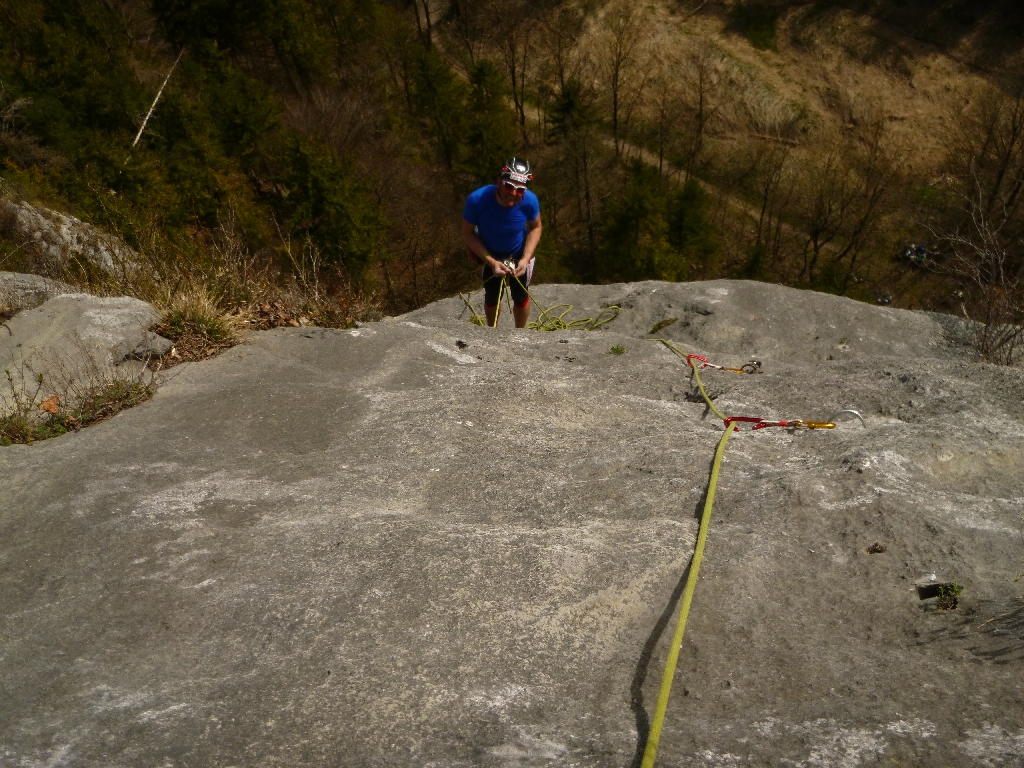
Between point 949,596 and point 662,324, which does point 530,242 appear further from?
point 949,596

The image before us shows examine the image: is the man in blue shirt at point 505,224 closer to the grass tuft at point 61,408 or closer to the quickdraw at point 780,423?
the quickdraw at point 780,423

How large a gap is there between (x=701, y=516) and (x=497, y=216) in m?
3.48

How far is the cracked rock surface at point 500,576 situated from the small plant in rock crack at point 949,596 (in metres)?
0.03

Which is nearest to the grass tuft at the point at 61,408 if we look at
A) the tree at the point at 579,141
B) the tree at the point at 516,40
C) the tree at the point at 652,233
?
the tree at the point at 652,233

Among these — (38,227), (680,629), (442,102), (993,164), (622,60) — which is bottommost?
(993,164)

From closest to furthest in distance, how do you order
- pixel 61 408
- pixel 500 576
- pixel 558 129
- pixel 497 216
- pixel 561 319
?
1. pixel 500 576
2. pixel 61 408
3. pixel 497 216
4. pixel 561 319
5. pixel 558 129

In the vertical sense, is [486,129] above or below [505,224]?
below

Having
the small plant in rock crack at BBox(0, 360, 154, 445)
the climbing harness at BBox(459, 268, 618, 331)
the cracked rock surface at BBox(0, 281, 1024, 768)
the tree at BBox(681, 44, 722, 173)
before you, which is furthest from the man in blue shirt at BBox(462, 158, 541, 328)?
the tree at BBox(681, 44, 722, 173)

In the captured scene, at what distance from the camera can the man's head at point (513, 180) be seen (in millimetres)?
5582

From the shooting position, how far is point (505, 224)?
599 centimetres

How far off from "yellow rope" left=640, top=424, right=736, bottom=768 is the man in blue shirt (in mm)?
2928

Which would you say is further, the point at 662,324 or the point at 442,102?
the point at 442,102

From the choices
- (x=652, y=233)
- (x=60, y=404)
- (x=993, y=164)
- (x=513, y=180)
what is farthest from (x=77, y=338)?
(x=993, y=164)

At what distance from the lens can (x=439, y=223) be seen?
30.7 m
